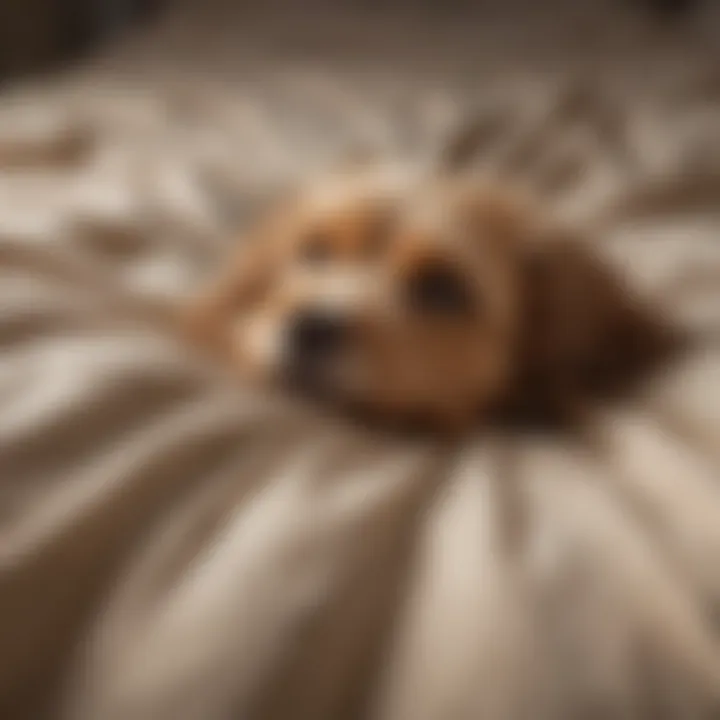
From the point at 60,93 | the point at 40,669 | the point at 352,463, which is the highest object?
the point at 60,93

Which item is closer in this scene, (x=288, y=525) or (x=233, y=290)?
(x=288, y=525)

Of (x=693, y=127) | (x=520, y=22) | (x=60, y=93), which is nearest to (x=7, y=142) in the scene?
(x=60, y=93)

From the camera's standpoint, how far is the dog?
0.85m

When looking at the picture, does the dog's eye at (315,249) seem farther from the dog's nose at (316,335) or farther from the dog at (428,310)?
the dog's nose at (316,335)

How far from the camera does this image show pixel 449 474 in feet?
2.22

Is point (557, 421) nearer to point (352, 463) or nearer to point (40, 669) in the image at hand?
point (352, 463)

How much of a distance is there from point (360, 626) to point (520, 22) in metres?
1.88

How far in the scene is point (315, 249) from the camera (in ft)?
3.27

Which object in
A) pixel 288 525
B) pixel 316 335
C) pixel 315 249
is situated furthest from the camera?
pixel 315 249

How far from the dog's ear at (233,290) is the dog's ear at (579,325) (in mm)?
224

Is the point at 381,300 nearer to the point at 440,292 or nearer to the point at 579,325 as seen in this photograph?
the point at 440,292

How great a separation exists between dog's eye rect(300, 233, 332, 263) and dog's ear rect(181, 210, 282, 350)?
2 centimetres

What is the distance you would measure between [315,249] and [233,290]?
0.30 feet

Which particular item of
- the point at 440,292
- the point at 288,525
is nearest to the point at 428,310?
the point at 440,292
